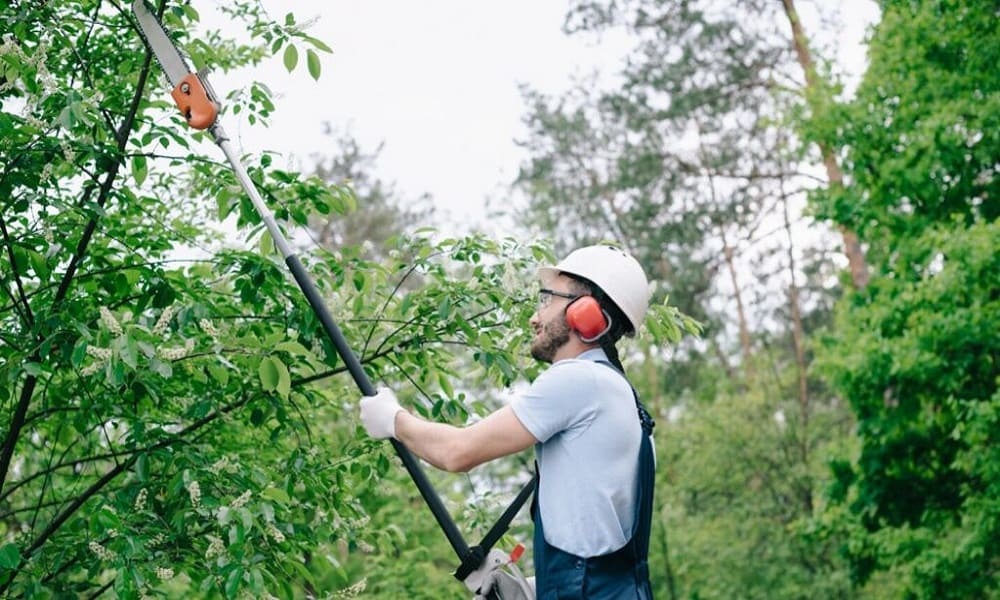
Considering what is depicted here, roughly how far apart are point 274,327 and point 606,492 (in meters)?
2.31

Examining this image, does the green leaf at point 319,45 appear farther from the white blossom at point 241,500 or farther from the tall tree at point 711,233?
the tall tree at point 711,233

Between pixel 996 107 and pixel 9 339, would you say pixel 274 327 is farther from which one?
pixel 996 107

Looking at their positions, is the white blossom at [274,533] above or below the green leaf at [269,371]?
below

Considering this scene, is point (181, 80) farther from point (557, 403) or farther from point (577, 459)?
point (577, 459)

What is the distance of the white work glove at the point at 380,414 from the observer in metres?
3.61

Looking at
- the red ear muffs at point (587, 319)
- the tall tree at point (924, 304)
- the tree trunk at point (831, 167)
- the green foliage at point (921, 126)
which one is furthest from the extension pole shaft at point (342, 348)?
the tree trunk at point (831, 167)

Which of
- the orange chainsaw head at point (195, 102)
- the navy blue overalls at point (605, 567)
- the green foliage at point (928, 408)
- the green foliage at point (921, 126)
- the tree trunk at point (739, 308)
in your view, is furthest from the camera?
the tree trunk at point (739, 308)

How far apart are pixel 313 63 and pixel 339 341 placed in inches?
46.7

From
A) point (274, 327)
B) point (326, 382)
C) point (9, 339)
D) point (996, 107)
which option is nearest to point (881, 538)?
point (996, 107)

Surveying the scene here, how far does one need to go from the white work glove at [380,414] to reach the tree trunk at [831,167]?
46.0 feet

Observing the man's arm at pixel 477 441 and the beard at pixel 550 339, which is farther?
the beard at pixel 550 339

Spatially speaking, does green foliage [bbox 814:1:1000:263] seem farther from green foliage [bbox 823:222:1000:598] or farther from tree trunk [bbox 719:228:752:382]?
tree trunk [bbox 719:228:752:382]

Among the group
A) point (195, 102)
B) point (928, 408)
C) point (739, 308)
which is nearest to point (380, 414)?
point (195, 102)

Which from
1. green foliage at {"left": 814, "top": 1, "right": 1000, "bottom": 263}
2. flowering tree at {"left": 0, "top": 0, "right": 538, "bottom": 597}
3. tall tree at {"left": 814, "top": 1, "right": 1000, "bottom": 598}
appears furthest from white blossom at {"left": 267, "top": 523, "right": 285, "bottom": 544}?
green foliage at {"left": 814, "top": 1, "right": 1000, "bottom": 263}
